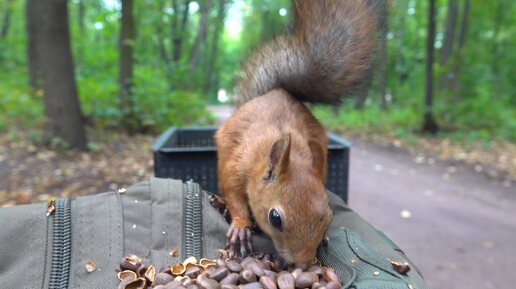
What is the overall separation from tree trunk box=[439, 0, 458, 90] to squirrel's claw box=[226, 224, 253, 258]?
972cm

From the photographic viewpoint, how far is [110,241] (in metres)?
1.56

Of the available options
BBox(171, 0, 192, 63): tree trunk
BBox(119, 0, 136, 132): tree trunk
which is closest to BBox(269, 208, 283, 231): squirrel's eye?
BBox(119, 0, 136, 132): tree trunk

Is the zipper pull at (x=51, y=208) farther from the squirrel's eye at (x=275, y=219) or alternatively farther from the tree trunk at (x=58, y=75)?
the tree trunk at (x=58, y=75)

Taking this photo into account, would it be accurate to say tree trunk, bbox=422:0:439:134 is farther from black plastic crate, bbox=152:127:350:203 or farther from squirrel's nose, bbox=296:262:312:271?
squirrel's nose, bbox=296:262:312:271

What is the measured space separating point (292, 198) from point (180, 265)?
459 mm

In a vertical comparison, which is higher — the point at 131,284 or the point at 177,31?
the point at 177,31

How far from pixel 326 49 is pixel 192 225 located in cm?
126

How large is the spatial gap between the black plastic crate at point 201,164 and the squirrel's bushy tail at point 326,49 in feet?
1.11

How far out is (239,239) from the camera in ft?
5.62

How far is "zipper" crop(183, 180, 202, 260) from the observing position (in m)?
1.65

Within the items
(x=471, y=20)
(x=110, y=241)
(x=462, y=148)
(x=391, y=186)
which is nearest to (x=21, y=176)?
(x=110, y=241)

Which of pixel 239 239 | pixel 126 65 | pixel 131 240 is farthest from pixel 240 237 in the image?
pixel 126 65

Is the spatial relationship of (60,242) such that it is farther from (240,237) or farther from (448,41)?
(448,41)

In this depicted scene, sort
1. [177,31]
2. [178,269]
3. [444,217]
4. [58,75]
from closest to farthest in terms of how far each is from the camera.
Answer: [178,269]
[444,217]
[58,75]
[177,31]
